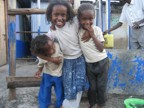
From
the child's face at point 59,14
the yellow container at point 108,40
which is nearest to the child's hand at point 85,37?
the child's face at point 59,14

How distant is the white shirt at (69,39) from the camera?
2.68 m

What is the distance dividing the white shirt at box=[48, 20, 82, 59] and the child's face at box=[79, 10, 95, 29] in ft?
0.34

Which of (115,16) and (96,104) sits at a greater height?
(115,16)

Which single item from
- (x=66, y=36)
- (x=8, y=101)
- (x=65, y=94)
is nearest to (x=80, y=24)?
(x=66, y=36)

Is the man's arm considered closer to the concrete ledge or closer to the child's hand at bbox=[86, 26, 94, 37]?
the child's hand at bbox=[86, 26, 94, 37]

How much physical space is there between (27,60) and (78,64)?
20.1ft

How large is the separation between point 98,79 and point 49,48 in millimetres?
693

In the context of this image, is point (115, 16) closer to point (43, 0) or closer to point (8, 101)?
point (43, 0)

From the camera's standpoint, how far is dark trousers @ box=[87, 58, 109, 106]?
287 cm

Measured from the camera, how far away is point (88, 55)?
9.11 ft

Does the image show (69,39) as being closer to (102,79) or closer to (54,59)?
(54,59)

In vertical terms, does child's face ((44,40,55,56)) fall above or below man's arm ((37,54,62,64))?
above

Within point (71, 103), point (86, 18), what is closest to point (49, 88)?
point (71, 103)

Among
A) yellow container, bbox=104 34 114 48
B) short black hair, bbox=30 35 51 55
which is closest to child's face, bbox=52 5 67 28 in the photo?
short black hair, bbox=30 35 51 55
